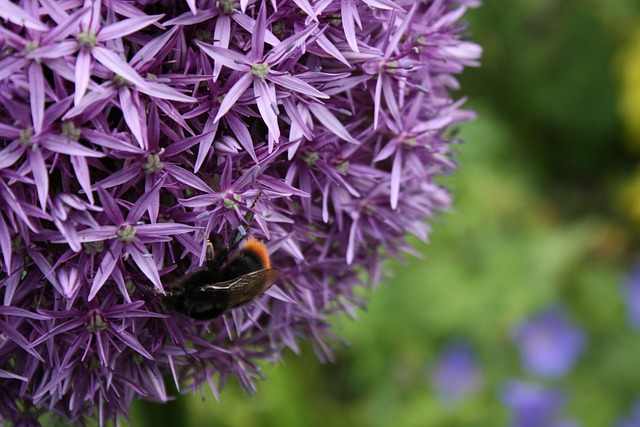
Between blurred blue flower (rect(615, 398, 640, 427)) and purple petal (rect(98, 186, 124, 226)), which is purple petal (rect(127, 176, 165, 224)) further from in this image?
blurred blue flower (rect(615, 398, 640, 427))

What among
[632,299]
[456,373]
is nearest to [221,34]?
[456,373]

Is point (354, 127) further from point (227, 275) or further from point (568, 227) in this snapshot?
point (568, 227)

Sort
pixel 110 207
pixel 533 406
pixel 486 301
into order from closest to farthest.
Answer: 1. pixel 110 207
2. pixel 533 406
3. pixel 486 301

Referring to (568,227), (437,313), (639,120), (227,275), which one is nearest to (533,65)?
(639,120)

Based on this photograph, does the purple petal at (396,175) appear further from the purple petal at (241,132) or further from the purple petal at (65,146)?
the purple petal at (65,146)

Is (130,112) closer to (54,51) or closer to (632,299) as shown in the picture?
(54,51)

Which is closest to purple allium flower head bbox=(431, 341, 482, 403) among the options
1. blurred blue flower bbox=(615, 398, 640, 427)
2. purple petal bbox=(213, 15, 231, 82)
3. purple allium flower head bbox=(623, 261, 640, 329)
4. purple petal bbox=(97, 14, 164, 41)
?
blurred blue flower bbox=(615, 398, 640, 427)
